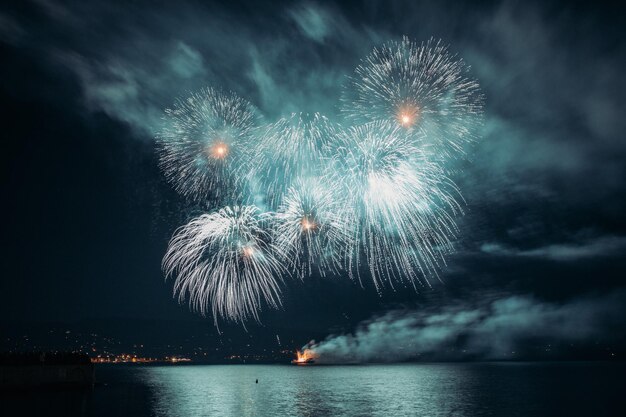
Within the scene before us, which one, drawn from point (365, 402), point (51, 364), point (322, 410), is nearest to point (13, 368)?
point (51, 364)

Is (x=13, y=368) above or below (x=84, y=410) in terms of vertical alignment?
above

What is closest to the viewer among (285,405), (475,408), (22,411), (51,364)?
(22,411)

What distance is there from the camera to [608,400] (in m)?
82.6

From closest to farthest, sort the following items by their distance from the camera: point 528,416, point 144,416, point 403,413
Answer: point 144,416
point 528,416
point 403,413

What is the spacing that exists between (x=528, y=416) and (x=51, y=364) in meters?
75.9

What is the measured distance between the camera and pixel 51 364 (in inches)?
3130

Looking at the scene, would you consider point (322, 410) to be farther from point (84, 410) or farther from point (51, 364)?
point (51, 364)

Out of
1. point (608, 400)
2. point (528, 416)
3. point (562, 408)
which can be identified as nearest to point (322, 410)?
point (528, 416)

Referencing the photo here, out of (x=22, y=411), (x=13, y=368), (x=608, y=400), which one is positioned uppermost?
(x=13, y=368)

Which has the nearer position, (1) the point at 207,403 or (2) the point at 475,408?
(2) the point at 475,408

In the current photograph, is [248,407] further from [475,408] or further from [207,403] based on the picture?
[475,408]

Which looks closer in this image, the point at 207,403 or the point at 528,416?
the point at 528,416

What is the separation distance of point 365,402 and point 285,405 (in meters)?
14.2

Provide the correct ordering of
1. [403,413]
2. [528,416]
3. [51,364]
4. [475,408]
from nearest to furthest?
[528,416], [403,413], [475,408], [51,364]
